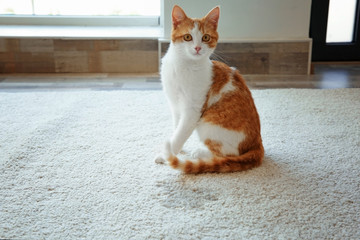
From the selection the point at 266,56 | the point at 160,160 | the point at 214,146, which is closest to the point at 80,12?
the point at 266,56

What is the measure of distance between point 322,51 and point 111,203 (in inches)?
104

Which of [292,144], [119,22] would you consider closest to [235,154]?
[292,144]

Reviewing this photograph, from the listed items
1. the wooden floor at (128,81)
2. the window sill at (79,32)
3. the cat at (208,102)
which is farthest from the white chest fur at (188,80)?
the window sill at (79,32)

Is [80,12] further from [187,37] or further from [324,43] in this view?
[187,37]

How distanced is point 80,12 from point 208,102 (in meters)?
2.59

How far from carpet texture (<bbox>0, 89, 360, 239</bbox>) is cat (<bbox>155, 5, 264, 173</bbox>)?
83 mm

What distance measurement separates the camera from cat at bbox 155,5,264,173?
1.38m

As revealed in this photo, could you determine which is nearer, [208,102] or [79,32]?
[208,102]

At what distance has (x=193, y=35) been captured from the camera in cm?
139

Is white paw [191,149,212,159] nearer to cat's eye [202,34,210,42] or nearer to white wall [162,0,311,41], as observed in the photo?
cat's eye [202,34,210,42]

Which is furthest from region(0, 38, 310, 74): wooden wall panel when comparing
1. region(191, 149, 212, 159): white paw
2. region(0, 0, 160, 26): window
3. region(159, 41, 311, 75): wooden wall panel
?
region(191, 149, 212, 159): white paw

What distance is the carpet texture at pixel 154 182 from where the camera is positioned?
107cm

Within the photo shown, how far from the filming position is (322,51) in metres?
3.24

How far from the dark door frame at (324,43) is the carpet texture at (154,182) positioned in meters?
1.27
